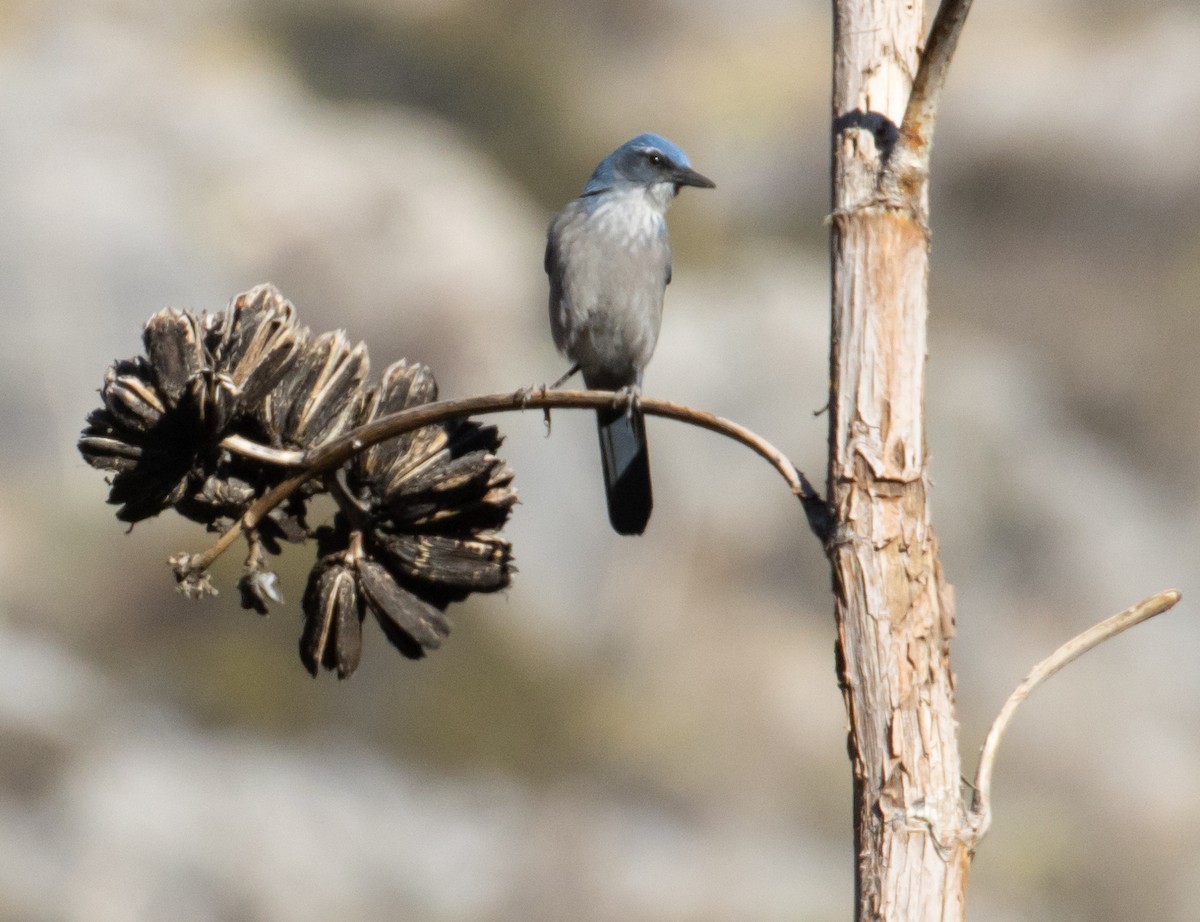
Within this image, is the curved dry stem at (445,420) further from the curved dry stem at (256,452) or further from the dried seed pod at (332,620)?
the dried seed pod at (332,620)

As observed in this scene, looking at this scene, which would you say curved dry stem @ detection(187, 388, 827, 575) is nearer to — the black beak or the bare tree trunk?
the bare tree trunk

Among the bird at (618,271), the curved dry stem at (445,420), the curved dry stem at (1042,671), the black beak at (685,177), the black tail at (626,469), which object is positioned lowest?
the curved dry stem at (1042,671)

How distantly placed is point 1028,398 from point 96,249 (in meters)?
6.44

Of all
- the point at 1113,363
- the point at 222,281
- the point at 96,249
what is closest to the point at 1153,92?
the point at 1113,363

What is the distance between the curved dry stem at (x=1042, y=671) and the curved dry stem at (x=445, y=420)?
0.34 meters

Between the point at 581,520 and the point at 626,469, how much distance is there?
184 inches

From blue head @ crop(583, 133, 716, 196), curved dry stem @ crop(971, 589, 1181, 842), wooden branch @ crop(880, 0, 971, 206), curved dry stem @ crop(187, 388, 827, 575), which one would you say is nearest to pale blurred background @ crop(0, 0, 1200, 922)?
blue head @ crop(583, 133, 716, 196)

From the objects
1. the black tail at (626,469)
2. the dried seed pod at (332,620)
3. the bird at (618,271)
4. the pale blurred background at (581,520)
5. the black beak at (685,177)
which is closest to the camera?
the dried seed pod at (332,620)

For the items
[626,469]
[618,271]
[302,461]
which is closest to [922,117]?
[302,461]

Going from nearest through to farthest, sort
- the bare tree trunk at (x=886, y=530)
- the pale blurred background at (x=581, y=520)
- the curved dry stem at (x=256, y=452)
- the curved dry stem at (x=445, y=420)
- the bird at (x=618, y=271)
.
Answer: the bare tree trunk at (x=886, y=530) < the curved dry stem at (x=445, y=420) < the curved dry stem at (x=256, y=452) < the bird at (x=618, y=271) < the pale blurred background at (x=581, y=520)

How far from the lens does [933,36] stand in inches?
74.3

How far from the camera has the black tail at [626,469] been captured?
4.26 m

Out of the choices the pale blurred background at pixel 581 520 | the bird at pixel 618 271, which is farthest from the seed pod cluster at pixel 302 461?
the pale blurred background at pixel 581 520

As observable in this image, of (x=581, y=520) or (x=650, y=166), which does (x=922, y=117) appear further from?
(x=581, y=520)
